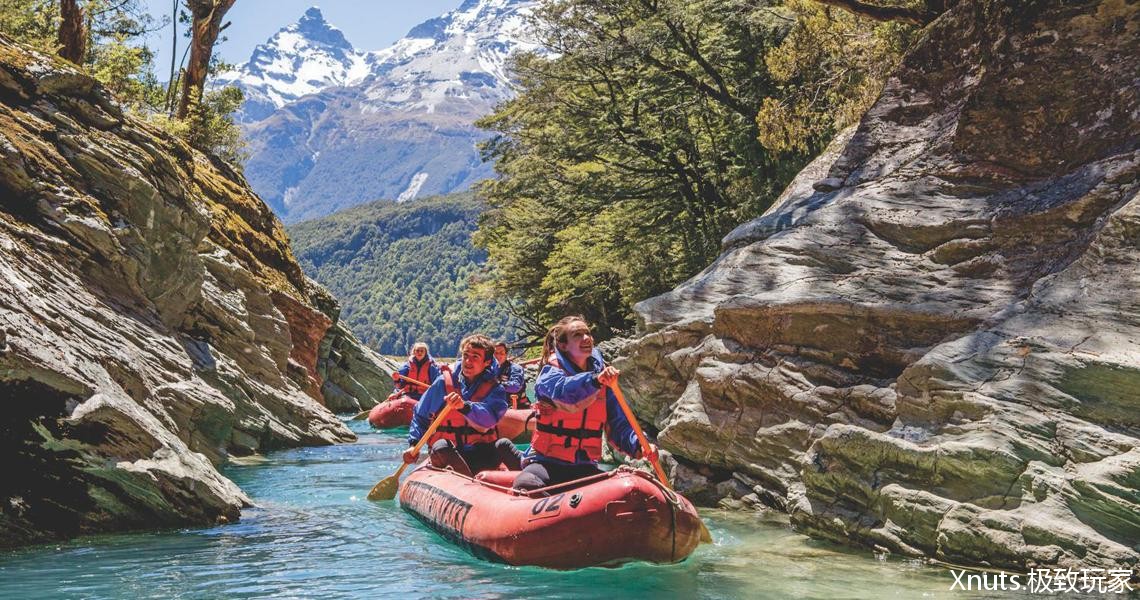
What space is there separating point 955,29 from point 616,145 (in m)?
13.7

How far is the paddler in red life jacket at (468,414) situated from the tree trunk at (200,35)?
45.8ft

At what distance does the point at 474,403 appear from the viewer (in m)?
9.71

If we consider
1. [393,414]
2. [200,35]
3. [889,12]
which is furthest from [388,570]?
[200,35]

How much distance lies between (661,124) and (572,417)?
56.3ft

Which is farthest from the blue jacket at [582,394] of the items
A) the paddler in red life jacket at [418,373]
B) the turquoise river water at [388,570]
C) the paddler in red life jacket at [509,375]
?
the paddler in red life jacket at [418,373]

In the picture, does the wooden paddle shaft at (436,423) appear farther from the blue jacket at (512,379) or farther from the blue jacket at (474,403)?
the blue jacket at (512,379)

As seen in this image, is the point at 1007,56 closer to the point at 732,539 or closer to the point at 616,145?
the point at 732,539

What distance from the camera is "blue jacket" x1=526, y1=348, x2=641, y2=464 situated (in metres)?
7.48

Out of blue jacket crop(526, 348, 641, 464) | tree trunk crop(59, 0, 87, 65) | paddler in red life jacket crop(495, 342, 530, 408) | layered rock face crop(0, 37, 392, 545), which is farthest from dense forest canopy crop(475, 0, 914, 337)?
tree trunk crop(59, 0, 87, 65)

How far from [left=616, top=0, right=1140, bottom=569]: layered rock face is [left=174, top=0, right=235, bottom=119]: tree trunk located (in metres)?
13.6

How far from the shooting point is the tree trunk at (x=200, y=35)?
21.1 m

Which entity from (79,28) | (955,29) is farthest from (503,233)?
(955,29)

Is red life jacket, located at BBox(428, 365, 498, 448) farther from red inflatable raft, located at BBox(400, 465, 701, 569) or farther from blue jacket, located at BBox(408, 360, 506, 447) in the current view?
red inflatable raft, located at BBox(400, 465, 701, 569)

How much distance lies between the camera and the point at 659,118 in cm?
2381
